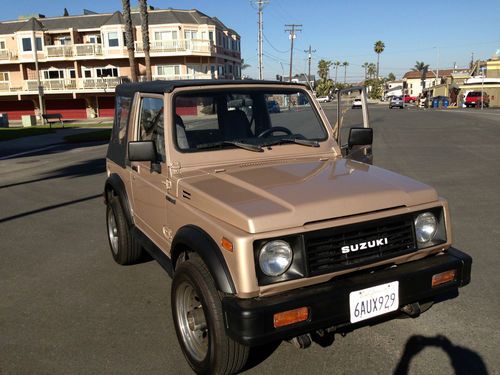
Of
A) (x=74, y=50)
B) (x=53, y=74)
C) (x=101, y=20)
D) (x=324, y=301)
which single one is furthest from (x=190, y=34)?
(x=324, y=301)

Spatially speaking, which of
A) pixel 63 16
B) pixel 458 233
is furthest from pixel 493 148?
pixel 63 16

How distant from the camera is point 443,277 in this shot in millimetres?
3043

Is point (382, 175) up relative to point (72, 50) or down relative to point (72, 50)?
down

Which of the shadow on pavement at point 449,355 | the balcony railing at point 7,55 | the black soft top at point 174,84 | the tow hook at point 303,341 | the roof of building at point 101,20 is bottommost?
the shadow on pavement at point 449,355

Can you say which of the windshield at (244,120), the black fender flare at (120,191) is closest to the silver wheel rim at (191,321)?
the windshield at (244,120)

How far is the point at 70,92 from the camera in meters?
49.2

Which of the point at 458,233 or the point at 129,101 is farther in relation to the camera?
the point at 458,233

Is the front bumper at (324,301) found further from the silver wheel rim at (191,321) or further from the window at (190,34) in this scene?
the window at (190,34)

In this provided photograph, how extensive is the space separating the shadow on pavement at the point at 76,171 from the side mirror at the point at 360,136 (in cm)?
897

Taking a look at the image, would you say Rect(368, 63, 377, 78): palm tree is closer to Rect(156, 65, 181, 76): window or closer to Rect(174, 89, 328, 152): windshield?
Rect(156, 65, 181, 76): window

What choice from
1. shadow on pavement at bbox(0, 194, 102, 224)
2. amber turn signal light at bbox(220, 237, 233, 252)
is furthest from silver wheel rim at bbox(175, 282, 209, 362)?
shadow on pavement at bbox(0, 194, 102, 224)

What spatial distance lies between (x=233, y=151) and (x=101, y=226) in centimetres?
386

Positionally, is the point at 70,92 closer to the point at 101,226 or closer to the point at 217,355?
the point at 101,226

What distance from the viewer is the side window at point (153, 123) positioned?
3916mm
